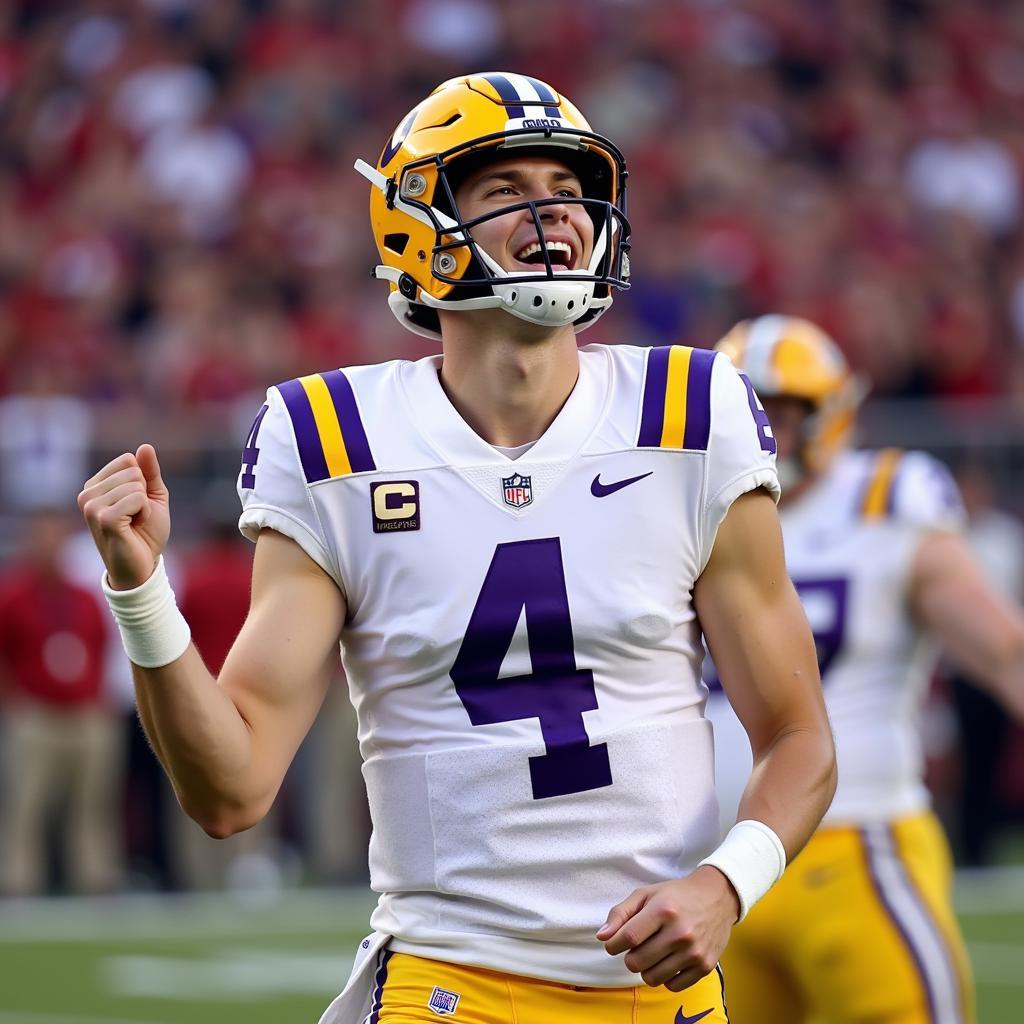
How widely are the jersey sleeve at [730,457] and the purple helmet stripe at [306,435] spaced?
55 centimetres

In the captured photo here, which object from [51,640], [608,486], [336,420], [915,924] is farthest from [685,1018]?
[51,640]

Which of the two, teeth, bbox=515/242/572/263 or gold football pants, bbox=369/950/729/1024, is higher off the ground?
teeth, bbox=515/242/572/263

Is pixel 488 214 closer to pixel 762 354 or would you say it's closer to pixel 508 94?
pixel 508 94

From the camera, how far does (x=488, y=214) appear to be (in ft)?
9.96

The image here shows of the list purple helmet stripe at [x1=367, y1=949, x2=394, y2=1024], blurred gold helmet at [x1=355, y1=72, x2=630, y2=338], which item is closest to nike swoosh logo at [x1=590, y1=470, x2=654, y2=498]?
blurred gold helmet at [x1=355, y1=72, x2=630, y2=338]

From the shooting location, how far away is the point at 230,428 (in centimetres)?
1087

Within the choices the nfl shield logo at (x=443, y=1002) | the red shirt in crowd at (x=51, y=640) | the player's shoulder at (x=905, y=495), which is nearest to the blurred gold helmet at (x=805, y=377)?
the player's shoulder at (x=905, y=495)

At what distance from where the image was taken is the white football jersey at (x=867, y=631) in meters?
4.61

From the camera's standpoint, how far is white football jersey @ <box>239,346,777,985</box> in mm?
2910

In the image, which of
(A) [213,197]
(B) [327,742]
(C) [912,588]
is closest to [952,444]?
(B) [327,742]

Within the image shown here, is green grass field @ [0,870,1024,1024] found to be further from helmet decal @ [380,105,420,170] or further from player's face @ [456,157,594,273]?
player's face @ [456,157,594,273]

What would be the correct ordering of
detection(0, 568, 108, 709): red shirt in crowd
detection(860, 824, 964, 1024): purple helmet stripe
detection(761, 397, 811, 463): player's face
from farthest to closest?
1. detection(0, 568, 108, 709): red shirt in crowd
2. detection(761, 397, 811, 463): player's face
3. detection(860, 824, 964, 1024): purple helmet stripe

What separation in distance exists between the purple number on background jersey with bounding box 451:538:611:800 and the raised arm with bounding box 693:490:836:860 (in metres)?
0.23

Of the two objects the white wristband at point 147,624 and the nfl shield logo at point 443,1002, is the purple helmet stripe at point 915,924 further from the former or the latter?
the white wristband at point 147,624
